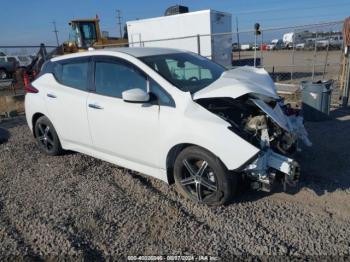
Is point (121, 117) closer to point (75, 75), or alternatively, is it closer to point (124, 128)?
point (124, 128)

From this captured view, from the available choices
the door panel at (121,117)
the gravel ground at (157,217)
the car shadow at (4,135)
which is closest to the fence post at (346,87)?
the gravel ground at (157,217)

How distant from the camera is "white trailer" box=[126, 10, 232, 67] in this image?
48.5 ft

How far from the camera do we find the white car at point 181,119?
359 centimetres

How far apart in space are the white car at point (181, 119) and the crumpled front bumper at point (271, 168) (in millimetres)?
10

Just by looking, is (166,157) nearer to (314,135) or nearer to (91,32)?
(314,135)

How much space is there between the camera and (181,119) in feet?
12.5

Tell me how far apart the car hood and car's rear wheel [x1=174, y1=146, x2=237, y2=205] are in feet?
2.11

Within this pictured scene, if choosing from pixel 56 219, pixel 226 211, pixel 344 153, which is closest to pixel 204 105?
pixel 226 211

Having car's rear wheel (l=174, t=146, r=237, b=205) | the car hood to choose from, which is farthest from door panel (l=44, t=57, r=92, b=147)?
the car hood

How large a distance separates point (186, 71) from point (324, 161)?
2.39 m

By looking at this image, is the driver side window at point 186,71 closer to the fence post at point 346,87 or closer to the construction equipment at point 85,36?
the fence post at point 346,87

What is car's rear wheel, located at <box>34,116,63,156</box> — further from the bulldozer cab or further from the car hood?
the bulldozer cab

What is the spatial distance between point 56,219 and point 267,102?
277cm

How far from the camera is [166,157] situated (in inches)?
159
